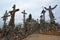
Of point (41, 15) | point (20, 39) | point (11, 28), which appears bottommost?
point (20, 39)

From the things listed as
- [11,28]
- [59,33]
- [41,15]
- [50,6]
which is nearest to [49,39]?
[59,33]

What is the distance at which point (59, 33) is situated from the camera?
689 inches

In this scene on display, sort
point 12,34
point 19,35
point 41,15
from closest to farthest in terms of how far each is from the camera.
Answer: point 12,34, point 19,35, point 41,15

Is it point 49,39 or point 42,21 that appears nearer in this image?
point 49,39

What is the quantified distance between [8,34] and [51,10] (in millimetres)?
7224

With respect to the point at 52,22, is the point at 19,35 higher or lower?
lower

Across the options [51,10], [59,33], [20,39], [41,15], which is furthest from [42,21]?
[20,39]

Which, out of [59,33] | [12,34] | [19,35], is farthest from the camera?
[59,33]

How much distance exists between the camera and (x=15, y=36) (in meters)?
15.5

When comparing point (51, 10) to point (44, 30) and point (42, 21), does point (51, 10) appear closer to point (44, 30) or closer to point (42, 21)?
point (44, 30)

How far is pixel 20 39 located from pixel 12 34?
1209 millimetres

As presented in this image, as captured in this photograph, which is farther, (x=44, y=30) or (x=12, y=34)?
(x=44, y=30)

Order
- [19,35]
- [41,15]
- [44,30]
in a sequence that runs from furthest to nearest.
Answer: [41,15]
[44,30]
[19,35]

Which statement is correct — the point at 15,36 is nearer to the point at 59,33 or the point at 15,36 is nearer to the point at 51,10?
the point at 59,33
